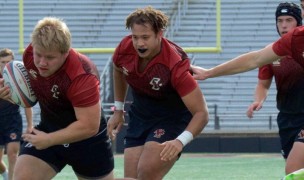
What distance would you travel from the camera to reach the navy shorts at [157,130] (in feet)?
27.2

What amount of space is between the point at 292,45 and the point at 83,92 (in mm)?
1522

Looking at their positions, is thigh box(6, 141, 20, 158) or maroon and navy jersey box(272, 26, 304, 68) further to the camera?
thigh box(6, 141, 20, 158)

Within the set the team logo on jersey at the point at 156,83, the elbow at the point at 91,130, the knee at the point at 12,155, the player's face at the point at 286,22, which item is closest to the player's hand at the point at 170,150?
the elbow at the point at 91,130

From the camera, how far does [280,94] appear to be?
9.16 meters

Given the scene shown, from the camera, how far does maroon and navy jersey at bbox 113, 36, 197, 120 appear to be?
7941 mm

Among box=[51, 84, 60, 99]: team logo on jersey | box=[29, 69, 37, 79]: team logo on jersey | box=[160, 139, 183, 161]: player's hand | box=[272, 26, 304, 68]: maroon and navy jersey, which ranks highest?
box=[272, 26, 304, 68]: maroon and navy jersey

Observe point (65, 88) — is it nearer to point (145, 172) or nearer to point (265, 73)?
point (145, 172)

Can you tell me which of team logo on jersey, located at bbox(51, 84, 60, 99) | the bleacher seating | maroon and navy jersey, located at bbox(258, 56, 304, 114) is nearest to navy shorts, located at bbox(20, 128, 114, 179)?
team logo on jersey, located at bbox(51, 84, 60, 99)

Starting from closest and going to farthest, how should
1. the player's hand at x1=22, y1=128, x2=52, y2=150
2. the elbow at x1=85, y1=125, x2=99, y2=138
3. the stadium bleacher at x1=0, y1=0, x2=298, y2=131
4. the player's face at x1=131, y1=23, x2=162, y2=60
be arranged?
the player's hand at x1=22, y1=128, x2=52, y2=150 < the elbow at x1=85, y1=125, x2=99, y2=138 < the player's face at x1=131, y1=23, x2=162, y2=60 < the stadium bleacher at x1=0, y1=0, x2=298, y2=131

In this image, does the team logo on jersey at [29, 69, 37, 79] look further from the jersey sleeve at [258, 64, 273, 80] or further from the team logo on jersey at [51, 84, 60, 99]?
the jersey sleeve at [258, 64, 273, 80]

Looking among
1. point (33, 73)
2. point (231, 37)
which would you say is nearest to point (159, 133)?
point (33, 73)

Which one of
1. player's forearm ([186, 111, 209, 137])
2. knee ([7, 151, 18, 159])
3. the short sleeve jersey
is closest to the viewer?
player's forearm ([186, 111, 209, 137])

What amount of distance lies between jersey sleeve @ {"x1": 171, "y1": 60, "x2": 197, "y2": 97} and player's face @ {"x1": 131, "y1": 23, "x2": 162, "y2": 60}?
25 centimetres

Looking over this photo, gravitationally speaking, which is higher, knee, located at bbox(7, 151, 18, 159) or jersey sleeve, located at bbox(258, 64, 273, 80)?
jersey sleeve, located at bbox(258, 64, 273, 80)
